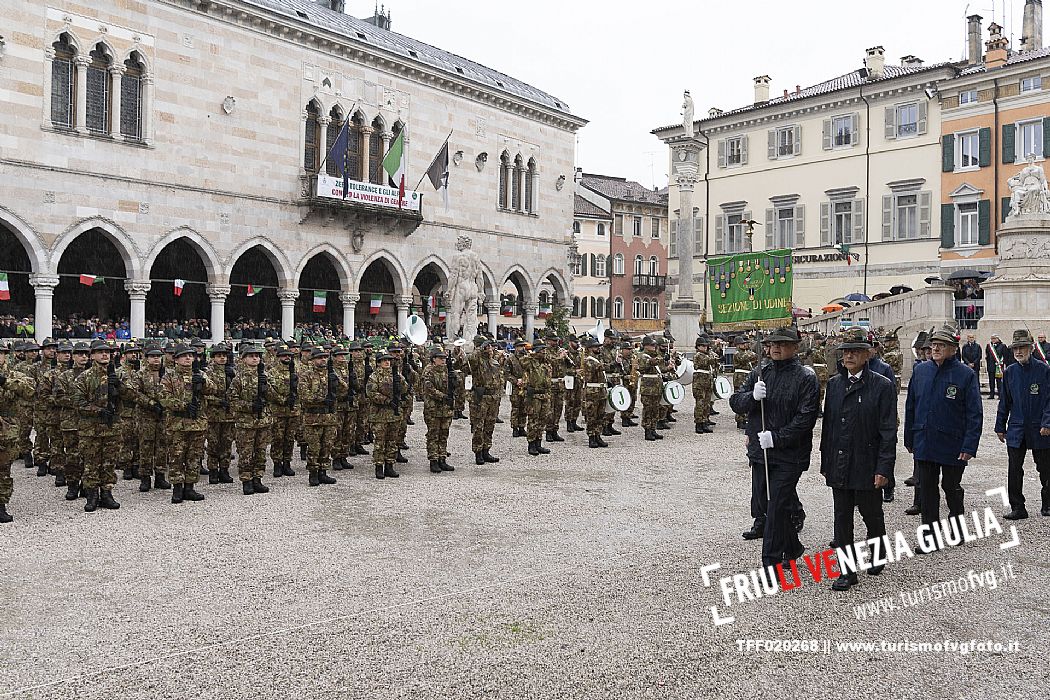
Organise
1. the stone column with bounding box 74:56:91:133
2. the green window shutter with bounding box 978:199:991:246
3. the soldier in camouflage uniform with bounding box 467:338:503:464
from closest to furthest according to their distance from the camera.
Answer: the soldier in camouflage uniform with bounding box 467:338:503:464 < the stone column with bounding box 74:56:91:133 < the green window shutter with bounding box 978:199:991:246

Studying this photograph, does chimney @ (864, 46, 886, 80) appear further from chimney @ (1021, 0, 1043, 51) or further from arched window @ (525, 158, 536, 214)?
arched window @ (525, 158, 536, 214)

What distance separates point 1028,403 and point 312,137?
25419 millimetres

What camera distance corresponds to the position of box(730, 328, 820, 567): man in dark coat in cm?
635

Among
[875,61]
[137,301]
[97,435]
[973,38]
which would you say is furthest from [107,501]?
[973,38]

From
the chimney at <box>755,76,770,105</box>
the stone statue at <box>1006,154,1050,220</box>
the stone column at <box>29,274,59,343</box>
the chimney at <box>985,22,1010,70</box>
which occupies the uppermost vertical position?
the chimney at <box>755,76,770,105</box>

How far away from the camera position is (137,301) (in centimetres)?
2494

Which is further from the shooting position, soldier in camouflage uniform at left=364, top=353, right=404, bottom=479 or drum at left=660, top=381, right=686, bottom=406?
drum at left=660, top=381, right=686, bottom=406

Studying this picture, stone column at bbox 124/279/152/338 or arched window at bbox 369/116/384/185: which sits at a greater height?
arched window at bbox 369/116/384/185

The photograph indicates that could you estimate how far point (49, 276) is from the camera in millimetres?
22656

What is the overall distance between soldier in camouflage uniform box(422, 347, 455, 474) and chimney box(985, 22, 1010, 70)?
104 feet

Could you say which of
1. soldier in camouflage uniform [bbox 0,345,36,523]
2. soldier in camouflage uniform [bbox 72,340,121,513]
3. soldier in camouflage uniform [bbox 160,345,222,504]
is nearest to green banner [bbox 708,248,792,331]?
soldier in camouflage uniform [bbox 160,345,222,504]

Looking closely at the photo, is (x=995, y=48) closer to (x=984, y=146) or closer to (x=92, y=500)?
(x=984, y=146)

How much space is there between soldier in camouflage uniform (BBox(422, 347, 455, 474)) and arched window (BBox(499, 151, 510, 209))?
24902 mm

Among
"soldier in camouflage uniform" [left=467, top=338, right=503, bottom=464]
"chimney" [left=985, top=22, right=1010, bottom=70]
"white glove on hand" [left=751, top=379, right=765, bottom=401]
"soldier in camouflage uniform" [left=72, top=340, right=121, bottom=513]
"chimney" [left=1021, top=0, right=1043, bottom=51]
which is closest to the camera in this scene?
"white glove on hand" [left=751, top=379, right=765, bottom=401]
